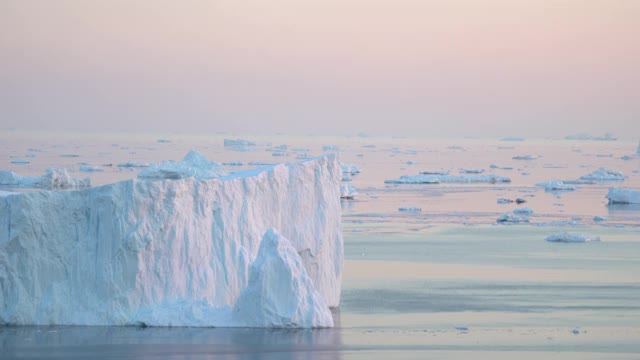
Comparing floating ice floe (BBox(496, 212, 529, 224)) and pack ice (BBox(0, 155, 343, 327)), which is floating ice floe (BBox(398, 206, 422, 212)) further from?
pack ice (BBox(0, 155, 343, 327))

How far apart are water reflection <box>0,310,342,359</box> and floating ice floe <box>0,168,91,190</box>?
32.3m

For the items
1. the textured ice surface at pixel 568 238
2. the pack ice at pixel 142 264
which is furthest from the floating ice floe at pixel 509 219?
the pack ice at pixel 142 264

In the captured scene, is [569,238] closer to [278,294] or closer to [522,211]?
[522,211]

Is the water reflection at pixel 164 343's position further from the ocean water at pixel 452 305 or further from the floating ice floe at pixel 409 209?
the floating ice floe at pixel 409 209

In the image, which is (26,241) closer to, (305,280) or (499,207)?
(305,280)

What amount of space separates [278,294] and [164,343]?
73.7 inches

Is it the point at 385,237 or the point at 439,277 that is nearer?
the point at 439,277

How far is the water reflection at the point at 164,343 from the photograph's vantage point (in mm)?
14695

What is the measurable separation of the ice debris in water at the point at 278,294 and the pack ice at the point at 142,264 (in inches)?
0.6

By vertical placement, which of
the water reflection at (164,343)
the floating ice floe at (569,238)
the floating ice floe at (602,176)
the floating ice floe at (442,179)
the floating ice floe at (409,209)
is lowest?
the floating ice floe at (442,179)

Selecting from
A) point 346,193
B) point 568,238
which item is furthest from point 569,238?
point 346,193

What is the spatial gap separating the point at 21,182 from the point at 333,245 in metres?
33.8

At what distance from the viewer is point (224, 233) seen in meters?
17.1

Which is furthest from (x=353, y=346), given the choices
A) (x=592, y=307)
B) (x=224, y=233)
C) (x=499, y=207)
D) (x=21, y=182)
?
(x=21, y=182)
